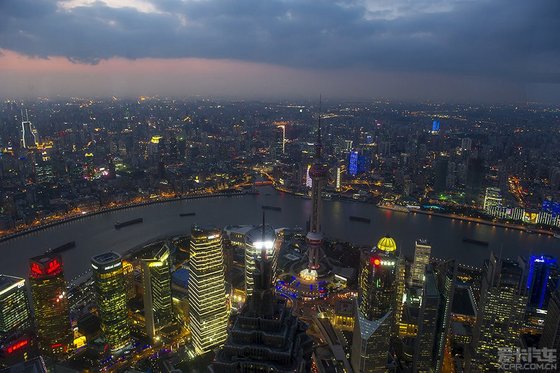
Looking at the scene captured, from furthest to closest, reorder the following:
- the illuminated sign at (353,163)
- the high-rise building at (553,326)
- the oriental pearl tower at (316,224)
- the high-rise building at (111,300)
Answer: the illuminated sign at (353,163), the oriental pearl tower at (316,224), the high-rise building at (111,300), the high-rise building at (553,326)

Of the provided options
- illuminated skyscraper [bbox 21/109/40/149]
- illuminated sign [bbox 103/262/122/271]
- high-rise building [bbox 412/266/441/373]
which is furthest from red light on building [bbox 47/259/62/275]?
illuminated skyscraper [bbox 21/109/40/149]

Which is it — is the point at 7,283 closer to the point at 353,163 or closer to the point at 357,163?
the point at 353,163

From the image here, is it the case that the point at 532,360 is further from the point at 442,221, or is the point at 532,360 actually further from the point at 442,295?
the point at 442,221

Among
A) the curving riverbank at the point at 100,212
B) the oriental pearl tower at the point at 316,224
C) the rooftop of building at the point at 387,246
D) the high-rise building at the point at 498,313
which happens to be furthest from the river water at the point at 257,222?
the high-rise building at the point at 498,313

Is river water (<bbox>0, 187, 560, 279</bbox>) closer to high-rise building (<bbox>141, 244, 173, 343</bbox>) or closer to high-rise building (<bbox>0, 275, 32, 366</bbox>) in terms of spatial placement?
high-rise building (<bbox>0, 275, 32, 366</bbox>)

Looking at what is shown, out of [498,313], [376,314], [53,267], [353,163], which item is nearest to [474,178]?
[353,163]

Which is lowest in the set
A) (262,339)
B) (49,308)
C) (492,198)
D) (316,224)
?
(49,308)

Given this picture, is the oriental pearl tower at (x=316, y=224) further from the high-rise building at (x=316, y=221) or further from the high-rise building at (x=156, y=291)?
the high-rise building at (x=156, y=291)
